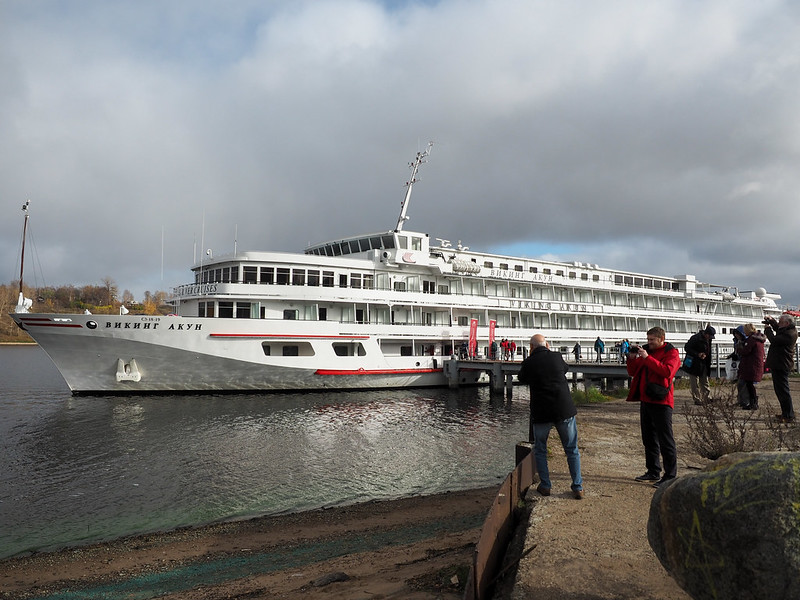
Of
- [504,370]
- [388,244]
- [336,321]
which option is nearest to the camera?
[336,321]

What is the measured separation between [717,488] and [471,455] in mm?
11201

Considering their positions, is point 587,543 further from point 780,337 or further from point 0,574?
point 0,574

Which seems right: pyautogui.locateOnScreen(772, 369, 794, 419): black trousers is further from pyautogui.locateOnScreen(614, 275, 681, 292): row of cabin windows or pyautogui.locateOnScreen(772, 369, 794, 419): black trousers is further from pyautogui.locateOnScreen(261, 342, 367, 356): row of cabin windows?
pyautogui.locateOnScreen(614, 275, 681, 292): row of cabin windows

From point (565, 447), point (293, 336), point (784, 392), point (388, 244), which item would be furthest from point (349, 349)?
point (565, 447)

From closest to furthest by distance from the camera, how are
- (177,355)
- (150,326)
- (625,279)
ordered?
(150,326) < (177,355) < (625,279)

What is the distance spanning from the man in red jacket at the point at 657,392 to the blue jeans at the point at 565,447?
2.96 feet

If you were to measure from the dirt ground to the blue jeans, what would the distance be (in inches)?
9.6

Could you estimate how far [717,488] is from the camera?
3012mm

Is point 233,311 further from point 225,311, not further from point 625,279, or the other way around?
point 625,279

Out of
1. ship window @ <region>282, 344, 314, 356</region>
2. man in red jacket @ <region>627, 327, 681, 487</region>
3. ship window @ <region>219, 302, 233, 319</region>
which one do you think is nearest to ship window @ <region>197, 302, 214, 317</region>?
ship window @ <region>219, 302, 233, 319</region>

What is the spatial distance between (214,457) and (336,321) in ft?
43.1

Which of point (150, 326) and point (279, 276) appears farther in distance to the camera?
point (279, 276)

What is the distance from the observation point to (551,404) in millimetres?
6059

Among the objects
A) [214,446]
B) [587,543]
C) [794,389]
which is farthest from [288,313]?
[587,543]
